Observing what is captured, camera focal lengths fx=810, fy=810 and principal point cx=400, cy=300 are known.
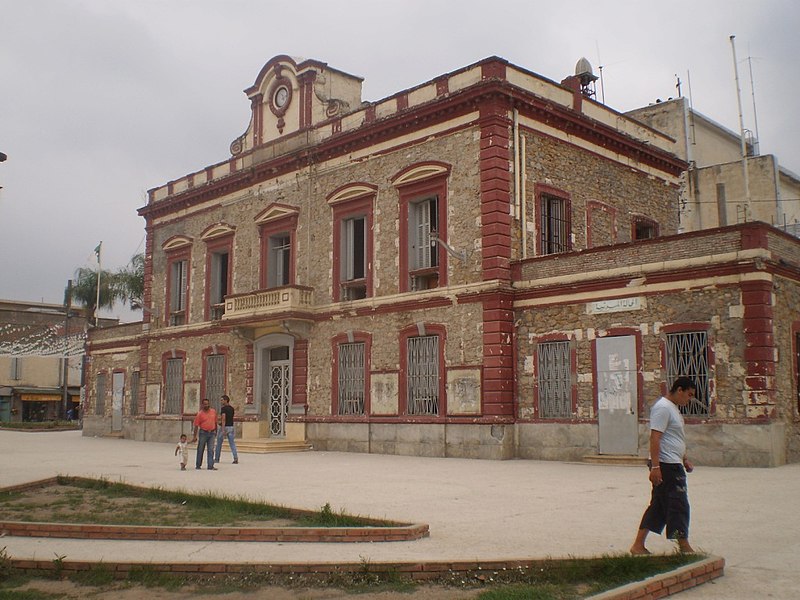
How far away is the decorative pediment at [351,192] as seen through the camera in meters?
24.2

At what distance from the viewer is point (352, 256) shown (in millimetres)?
25266

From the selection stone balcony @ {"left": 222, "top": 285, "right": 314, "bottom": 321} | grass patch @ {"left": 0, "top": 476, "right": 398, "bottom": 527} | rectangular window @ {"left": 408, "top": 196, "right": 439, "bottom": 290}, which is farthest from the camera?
stone balcony @ {"left": 222, "top": 285, "right": 314, "bottom": 321}

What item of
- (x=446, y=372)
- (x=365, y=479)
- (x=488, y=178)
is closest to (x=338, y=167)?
(x=488, y=178)

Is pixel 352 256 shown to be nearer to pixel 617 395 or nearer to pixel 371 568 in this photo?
pixel 617 395

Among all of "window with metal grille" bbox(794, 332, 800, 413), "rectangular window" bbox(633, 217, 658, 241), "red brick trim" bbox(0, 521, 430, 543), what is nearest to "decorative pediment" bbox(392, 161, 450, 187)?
"rectangular window" bbox(633, 217, 658, 241)

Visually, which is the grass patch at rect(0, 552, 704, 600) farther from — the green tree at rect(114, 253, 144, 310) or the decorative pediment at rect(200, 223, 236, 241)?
the green tree at rect(114, 253, 144, 310)

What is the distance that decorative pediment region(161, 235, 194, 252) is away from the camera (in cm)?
3186

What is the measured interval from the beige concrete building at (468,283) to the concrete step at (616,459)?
0.31m

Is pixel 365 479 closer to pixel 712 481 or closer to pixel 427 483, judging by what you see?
pixel 427 483

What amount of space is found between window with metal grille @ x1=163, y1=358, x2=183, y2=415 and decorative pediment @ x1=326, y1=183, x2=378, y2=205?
34.5ft

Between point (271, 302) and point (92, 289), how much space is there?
2856 centimetres

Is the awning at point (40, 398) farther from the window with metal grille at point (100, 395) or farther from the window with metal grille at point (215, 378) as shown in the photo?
the window with metal grille at point (215, 378)

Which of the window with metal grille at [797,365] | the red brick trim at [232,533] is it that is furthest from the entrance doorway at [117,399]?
the red brick trim at [232,533]

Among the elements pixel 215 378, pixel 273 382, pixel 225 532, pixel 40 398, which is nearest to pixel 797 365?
pixel 225 532
